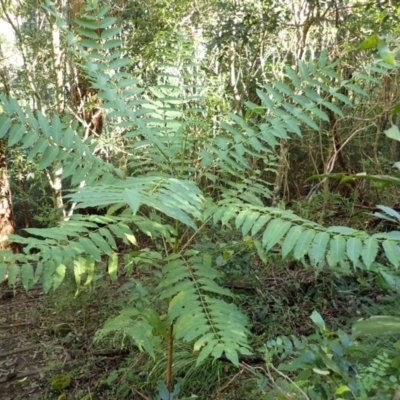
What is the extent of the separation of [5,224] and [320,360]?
17.0 feet

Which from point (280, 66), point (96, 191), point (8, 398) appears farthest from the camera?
point (280, 66)

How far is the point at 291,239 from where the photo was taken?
1597 mm

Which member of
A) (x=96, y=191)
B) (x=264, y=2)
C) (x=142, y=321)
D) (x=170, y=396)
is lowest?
(x=170, y=396)

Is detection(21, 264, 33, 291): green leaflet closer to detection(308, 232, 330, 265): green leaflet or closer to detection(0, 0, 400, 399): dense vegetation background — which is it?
detection(0, 0, 400, 399): dense vegetation background

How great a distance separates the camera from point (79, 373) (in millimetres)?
3352

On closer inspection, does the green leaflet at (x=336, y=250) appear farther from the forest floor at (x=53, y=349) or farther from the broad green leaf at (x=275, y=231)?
the forest floor at (x=53, y=349)

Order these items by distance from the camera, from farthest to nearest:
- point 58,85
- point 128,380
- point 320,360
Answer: point 58,85 → point 128,380 → point 320,360

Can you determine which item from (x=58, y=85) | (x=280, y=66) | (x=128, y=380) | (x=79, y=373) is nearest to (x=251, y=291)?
(x=128, y=380)

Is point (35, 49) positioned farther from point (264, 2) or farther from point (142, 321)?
point (142, 321)

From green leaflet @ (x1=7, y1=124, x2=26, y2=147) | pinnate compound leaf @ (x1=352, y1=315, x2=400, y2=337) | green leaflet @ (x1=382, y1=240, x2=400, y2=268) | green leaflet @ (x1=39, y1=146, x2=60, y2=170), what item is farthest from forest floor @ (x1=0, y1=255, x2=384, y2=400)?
pinnate compound leaf @ (x1=352, y1=315, x2=400, y2=337)

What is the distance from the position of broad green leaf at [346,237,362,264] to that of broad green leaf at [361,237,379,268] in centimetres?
2

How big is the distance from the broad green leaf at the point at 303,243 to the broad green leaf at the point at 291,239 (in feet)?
0.05

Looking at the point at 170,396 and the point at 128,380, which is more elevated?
the point at 170,396

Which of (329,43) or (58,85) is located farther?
(58,85)
